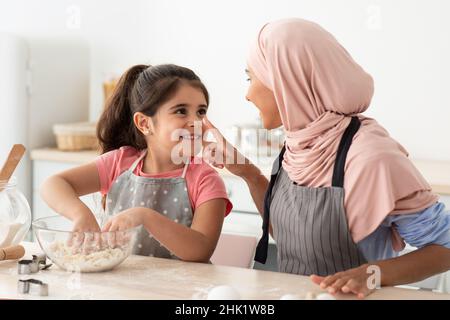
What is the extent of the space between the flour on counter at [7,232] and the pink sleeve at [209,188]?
17.4 inches

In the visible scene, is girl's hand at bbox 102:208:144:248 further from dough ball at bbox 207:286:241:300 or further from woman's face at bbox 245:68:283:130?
woman's face at bbox 245:68:283:130

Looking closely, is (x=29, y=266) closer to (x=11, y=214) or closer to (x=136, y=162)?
(x=11, y=214)

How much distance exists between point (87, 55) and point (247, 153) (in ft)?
3.50

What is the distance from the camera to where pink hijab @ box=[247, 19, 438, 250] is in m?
1.37

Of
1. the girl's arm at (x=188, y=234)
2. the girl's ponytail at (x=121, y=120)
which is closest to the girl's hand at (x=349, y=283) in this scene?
the girl's arm at (x=188, y=234)

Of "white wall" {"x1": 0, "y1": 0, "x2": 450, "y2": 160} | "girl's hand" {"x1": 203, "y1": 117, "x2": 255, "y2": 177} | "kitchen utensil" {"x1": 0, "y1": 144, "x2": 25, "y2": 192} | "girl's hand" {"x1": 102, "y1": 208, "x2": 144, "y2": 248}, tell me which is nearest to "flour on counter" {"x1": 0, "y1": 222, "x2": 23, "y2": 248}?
"kitchen utensil" {"x1": 0, "y1": 144, "x2": 25, "y2": 192}

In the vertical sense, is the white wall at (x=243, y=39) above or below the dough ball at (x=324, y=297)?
above

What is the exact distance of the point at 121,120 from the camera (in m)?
1.89

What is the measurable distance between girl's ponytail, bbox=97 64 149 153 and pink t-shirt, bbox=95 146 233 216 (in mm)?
35

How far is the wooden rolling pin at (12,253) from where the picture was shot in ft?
4.71

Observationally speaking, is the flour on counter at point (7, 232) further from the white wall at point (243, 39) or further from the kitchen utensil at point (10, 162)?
the white wall at point (243, 39)

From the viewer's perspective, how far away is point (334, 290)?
119 centimetres

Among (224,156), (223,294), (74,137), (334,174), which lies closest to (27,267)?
(223,294)
